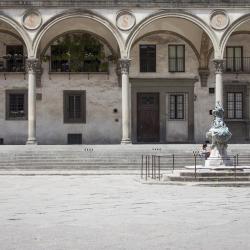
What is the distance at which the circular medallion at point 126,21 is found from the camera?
101ft

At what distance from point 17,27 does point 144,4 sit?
6.70 metres

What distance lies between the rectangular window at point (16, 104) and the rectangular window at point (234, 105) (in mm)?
12369

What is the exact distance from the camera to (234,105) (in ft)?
119

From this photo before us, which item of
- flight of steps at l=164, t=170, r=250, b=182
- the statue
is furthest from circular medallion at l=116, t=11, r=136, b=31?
flight of steps at l=164, t=170, r=250, b=182

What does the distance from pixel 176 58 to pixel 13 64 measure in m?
9.85

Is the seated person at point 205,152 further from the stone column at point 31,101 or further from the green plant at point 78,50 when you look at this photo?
the green plant at point 78,50

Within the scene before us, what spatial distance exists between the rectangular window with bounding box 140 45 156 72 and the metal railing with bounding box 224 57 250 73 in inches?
175

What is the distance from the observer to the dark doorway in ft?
118

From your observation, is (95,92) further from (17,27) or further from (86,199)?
(86,199)

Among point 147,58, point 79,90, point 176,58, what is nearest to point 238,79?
point 176,58

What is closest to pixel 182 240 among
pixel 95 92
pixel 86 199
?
pixel 86 199

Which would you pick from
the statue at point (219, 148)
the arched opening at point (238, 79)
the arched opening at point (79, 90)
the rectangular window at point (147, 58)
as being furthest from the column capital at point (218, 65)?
the statue at point (219, 148)

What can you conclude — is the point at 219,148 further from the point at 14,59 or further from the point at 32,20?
the point at 14,59

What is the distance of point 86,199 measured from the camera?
1445 centimetres
